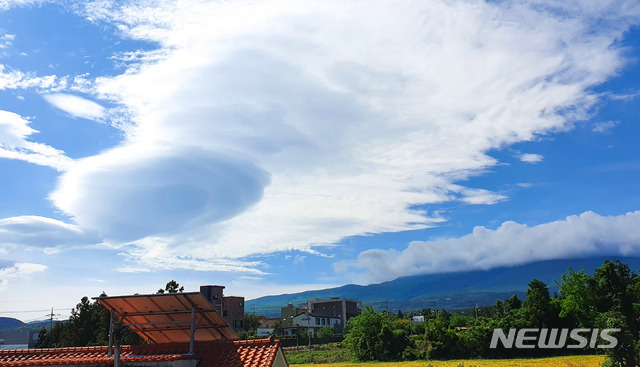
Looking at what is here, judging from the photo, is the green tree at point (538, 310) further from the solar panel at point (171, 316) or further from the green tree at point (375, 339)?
the solar panel at point (171, 316)

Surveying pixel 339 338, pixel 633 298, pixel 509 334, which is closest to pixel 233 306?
pixel 339 338

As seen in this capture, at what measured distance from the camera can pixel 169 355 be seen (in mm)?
12734

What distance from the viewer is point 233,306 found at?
115 m

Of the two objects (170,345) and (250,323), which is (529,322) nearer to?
(170,345)

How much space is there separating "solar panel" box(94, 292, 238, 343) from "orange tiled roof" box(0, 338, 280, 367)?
71 centimetres

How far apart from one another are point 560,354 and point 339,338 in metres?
48.7

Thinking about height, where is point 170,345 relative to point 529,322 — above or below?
above

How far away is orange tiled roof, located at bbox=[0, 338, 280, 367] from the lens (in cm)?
1248

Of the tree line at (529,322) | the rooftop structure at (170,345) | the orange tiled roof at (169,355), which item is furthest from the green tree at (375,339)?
the orange tiled roof at (169,355)

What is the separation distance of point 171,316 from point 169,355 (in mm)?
1885

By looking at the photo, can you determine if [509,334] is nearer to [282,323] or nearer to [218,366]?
[218,366]

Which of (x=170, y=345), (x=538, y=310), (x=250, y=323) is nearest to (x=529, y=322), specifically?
(x=538, y=310)

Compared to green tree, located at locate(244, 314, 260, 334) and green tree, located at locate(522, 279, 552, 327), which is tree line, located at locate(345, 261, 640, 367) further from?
green tree, located at locate(244, 314, 260, 334)

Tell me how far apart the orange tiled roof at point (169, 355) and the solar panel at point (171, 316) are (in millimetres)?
707
